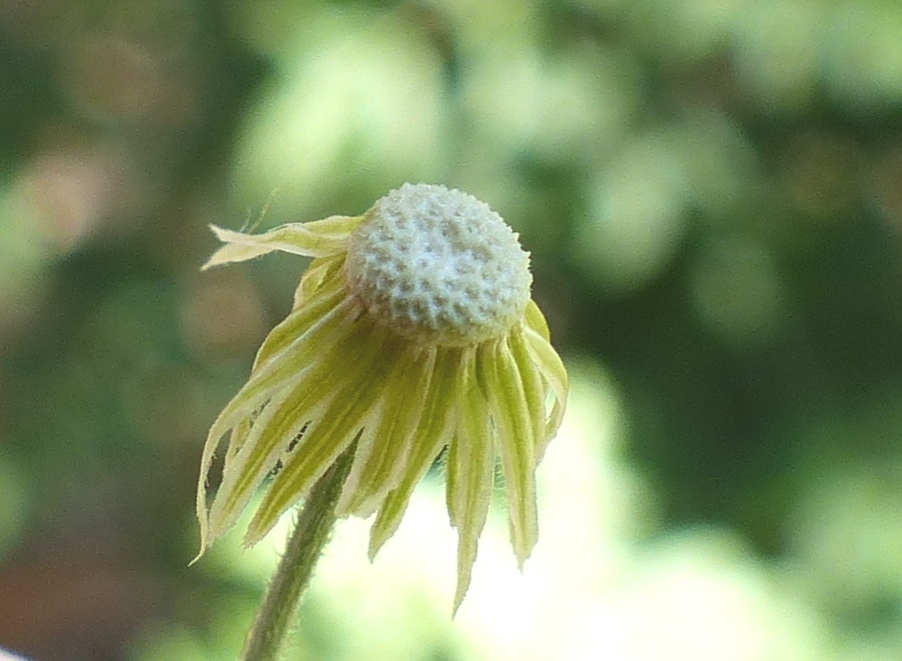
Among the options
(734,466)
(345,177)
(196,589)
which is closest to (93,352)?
(196,589)

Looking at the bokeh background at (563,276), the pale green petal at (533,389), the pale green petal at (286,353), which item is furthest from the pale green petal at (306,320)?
the bokeh background at (563,276)

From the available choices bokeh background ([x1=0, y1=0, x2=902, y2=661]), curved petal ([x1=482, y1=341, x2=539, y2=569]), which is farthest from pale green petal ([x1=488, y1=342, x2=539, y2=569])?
bokeh background ([x1=0, y1=0, x2=902, y2=661])

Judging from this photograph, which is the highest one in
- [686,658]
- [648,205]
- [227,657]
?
[648,205]

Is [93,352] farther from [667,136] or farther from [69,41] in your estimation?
[667,136]

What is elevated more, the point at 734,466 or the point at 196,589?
the point at 734,466

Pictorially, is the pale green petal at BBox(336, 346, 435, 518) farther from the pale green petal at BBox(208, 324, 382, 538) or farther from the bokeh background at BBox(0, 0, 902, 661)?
the bokeh background at BBox(0, 0, 902, 661)

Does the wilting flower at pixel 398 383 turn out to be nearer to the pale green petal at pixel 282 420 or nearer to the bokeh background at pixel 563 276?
the pale green petal at pixel 282 420
